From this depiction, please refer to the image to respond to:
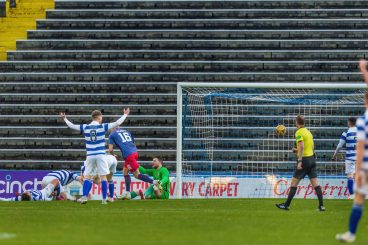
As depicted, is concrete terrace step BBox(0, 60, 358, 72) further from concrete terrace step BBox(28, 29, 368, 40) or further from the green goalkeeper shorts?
the green goalkeeper shorts

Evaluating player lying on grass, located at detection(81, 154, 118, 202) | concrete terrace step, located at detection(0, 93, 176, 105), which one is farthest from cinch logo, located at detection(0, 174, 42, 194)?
concrete terrace step, located at detection(0, 93, 176, 105)

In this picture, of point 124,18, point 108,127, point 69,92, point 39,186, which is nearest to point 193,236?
point 108,127

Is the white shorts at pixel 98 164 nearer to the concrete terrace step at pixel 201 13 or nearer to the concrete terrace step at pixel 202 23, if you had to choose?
the concrete terrace step at pixel 202 23

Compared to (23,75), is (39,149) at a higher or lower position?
lower

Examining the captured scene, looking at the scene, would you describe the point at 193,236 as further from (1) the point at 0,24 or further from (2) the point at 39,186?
(1) the point at 0,24

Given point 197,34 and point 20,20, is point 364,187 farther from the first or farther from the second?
point 20,20

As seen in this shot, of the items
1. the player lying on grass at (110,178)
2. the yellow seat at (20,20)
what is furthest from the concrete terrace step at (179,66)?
the player lying on grass at (110,178)

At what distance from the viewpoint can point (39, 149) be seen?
28.8 metres

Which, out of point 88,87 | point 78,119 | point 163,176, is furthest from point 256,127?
point 88,87

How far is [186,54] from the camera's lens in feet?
102

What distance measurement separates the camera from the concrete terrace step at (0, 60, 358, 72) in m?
30.5

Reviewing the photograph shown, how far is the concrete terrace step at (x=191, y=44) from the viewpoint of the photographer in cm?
3120

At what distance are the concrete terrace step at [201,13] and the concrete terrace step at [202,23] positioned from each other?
0.34 m

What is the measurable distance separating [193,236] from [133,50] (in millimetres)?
20686
